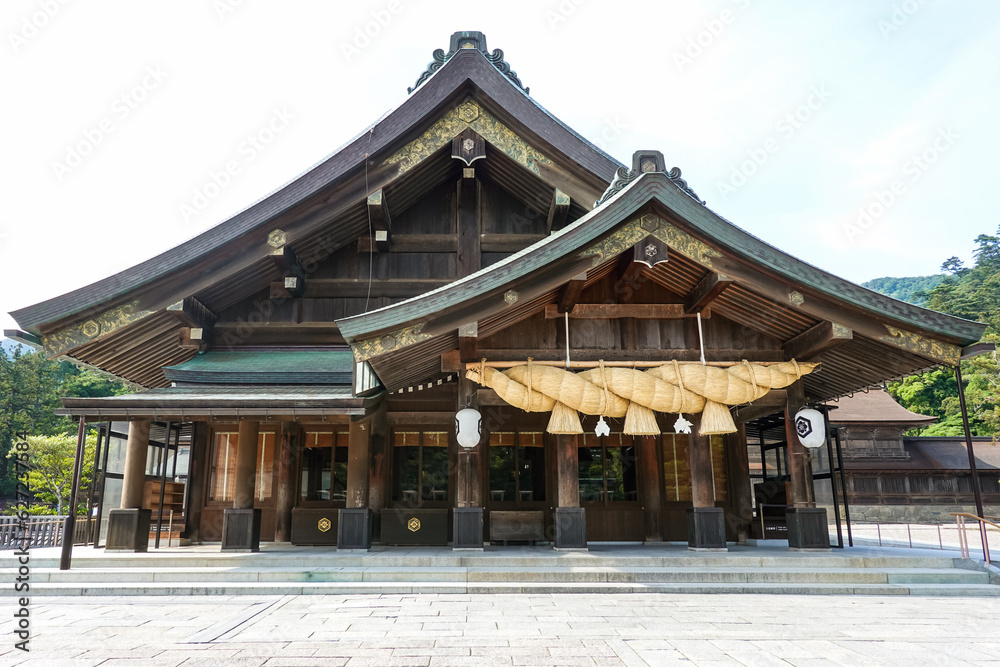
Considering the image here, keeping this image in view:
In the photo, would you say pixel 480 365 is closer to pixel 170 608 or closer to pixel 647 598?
pixel 647 598

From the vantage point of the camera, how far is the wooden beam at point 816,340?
28.2ft

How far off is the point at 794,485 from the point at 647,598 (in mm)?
3834

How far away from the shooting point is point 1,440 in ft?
136

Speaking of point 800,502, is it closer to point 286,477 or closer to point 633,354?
point 633,354

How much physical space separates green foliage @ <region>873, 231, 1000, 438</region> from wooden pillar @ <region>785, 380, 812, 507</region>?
53.7 feet

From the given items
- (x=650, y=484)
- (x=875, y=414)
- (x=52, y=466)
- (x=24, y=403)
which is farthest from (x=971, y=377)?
(x=24, y=403)

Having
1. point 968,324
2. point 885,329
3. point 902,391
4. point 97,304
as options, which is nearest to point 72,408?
point 97,304

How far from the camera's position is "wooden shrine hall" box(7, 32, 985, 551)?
28.5ft

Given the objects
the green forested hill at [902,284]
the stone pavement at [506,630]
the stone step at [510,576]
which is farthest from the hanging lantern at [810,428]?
the green forested hill at [902,284]

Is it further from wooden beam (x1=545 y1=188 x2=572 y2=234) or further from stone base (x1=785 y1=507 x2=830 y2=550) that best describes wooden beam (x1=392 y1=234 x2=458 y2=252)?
stone base (x1=785 y1=507 x2=830 y2=550)

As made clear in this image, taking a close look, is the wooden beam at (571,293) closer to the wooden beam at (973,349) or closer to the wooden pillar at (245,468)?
the wooden beam at (973,349)

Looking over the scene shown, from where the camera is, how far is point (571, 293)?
9.03 m

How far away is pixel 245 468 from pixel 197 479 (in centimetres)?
234

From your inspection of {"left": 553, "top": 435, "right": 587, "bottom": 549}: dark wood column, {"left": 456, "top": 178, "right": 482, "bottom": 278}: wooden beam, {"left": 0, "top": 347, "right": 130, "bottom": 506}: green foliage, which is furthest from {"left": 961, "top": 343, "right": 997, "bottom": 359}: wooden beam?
{"left": 0, "top": 347, "right": 130, "bottom": 506}: green foliage
